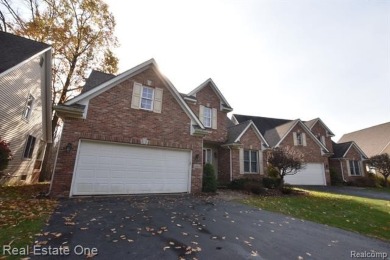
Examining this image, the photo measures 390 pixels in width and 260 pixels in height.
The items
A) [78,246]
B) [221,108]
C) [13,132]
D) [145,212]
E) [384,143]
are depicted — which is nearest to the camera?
[78,246]

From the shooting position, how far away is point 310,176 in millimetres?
21516

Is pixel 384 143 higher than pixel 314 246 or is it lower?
higher

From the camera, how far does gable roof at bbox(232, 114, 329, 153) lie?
72.0ft

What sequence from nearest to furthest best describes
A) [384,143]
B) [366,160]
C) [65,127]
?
[65,127]
[366,160]
[384,143]

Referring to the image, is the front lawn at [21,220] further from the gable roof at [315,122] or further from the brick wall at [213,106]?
the gable roof at [315,122]

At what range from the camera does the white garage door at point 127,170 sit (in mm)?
9180

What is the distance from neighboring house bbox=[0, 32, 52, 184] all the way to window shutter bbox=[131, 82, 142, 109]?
20.1 feet

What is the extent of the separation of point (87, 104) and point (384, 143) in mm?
40698

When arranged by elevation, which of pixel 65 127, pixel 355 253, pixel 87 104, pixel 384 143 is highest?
pixel 384 143

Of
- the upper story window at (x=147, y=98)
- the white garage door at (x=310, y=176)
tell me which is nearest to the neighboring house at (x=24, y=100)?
the upper story window at (x=147, y=98)

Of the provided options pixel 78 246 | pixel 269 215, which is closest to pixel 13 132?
pixel 78 246

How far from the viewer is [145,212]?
6.88 m

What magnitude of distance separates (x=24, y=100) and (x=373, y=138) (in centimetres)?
4638

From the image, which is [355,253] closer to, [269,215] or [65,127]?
[269,215]
